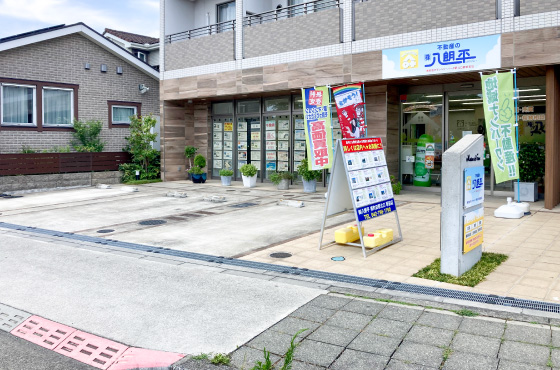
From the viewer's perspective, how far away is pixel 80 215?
38.7ft

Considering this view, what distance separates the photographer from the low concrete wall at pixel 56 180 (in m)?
16.4

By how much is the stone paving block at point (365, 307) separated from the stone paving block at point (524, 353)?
1.25m

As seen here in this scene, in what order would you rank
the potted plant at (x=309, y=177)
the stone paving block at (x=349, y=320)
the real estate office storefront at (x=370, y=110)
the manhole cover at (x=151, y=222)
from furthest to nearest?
the potted plant at (x=309, y=177) → the real estate office storefront at (x=370, y=110) → the manhole cover at (x=151, y=222) → the stone paving block at (x=349, y=320)

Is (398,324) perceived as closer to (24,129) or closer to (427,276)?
(427,276)

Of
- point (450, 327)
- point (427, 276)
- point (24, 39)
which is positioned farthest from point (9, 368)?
point (24, 39)

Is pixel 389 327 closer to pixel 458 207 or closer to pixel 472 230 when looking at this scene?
pixel 458 207

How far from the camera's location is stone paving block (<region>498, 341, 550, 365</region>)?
3.93 meters

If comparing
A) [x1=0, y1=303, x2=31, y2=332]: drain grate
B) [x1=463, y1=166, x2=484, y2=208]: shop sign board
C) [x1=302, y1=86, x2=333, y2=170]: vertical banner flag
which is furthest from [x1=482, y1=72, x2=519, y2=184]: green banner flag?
[x1=0, y1=303, x2=31, y2=332]: drain grate

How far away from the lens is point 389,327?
15.2 ft

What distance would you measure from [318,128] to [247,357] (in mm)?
9658

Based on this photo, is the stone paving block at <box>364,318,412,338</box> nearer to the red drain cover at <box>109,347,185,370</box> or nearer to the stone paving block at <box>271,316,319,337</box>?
the stone paving block at <box>271,316,319,337</box>

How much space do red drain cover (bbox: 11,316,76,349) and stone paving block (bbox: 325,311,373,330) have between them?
248 centimetres

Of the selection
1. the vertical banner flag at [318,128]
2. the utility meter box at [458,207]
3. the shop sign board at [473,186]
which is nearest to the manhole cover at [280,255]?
the utility meter box at [458,207]

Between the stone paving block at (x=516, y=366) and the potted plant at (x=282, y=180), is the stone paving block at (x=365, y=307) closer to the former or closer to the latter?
the stone paving block at (x=516, y=366)
